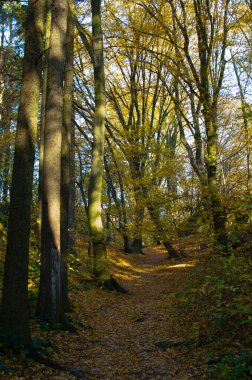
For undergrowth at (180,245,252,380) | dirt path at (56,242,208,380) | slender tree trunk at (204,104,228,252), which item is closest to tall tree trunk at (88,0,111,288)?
dirt path at (56,242,208,380)

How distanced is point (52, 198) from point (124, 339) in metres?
3.40

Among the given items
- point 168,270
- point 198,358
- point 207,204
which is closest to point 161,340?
point 198,358

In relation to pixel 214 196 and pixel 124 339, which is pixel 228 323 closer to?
pixel 124 339

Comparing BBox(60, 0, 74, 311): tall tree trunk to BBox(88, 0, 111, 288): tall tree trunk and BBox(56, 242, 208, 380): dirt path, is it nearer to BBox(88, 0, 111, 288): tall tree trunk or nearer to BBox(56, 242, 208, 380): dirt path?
BBox(56, 242, 208, 380): dirt path

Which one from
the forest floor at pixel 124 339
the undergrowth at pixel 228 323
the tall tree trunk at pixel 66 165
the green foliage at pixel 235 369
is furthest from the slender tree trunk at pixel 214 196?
the tall tree trunk at pixel 66 165

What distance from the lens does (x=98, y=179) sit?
12.9 m

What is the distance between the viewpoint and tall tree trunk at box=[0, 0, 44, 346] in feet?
18.2

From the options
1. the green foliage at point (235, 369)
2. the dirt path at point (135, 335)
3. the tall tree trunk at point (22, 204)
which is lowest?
the dirt path at point (135, 335)

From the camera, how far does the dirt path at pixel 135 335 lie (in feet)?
18.6

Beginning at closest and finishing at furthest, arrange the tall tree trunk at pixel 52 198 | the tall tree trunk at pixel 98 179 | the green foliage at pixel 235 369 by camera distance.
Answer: the green foliage at pixel 235 369 → the tall tree trunk at pixel 52 198 → the tall tree trunk at pixel 98 179

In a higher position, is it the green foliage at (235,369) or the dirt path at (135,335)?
the green foliage at (235,369)

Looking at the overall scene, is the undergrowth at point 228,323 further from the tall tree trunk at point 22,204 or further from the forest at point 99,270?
the tall tree trunk at point 22,204

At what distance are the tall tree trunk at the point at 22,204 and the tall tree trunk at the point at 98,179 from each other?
6710 millimetres

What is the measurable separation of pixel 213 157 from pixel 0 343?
828cm
